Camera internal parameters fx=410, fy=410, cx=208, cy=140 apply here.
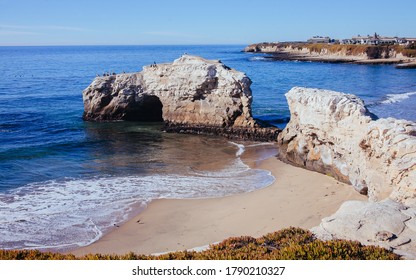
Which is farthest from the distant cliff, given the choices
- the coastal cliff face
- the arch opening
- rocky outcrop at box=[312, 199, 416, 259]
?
rocky outcrop at box=[312, 199, 416, 259]

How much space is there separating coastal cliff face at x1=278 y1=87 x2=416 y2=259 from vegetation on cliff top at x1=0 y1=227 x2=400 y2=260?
74cm

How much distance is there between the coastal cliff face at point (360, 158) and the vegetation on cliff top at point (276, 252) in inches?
29.2

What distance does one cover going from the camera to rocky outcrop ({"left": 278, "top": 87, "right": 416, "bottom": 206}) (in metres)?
12.0

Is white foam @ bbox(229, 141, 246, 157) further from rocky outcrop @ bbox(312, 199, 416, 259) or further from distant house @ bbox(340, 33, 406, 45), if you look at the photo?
distant house @ bbox(340, 33, 406, 45)

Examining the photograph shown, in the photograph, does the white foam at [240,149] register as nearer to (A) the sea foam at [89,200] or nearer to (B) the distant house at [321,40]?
(A) the sea foam at [89,200]

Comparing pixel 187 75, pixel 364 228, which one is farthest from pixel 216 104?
pixel 364 228

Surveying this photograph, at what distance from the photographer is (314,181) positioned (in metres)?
18.0

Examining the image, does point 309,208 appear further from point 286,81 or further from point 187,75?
point 286,81

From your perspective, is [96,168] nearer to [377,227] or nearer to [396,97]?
[377,227]

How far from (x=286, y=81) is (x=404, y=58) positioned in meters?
45.4

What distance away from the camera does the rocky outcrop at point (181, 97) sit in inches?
1168

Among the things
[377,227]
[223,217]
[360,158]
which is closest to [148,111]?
[223,217]

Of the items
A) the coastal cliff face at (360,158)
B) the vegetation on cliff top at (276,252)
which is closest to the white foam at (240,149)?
the coastal cliff face at (360,158)

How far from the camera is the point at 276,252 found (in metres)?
7.47
